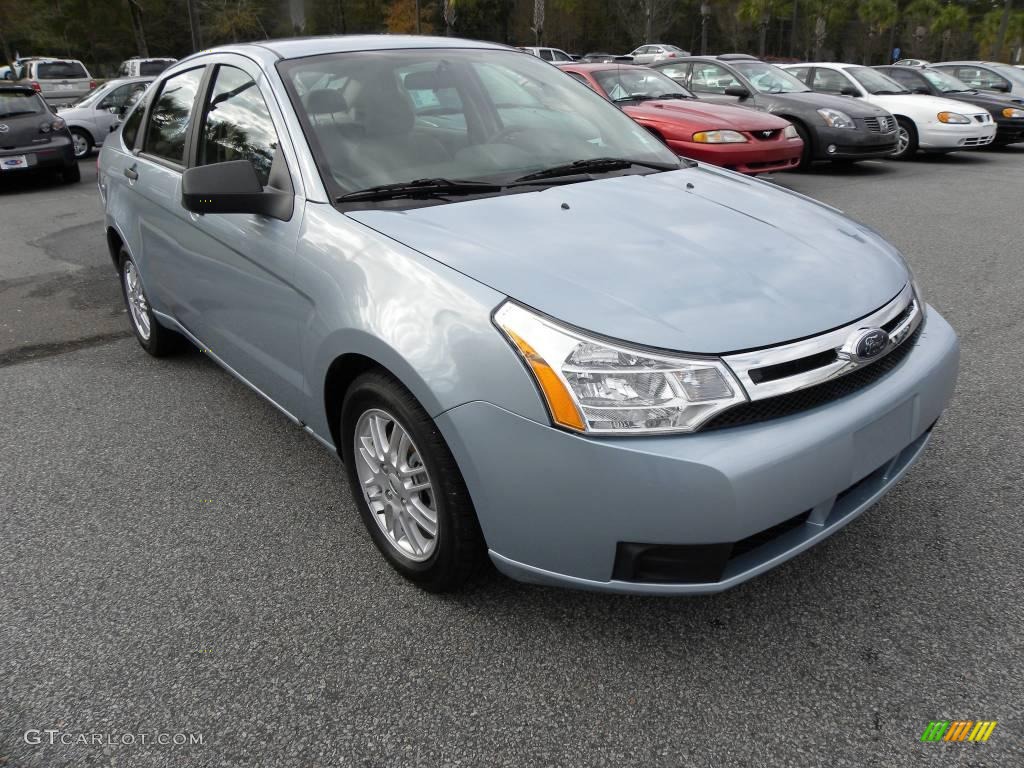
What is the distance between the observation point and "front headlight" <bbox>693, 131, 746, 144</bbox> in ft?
28.0

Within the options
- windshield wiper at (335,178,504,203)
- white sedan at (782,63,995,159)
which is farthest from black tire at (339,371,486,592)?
white sedan at (782,63,995,159)

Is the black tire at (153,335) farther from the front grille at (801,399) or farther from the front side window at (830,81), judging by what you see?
the front side window at (830,81)

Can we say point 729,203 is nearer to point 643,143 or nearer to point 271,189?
point 643,143

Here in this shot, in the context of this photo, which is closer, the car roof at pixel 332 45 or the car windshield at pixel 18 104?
the car roof at pixel 332 45

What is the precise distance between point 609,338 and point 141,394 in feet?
10.0

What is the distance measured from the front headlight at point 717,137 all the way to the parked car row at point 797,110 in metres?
0.01

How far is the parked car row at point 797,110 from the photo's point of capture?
8727 millimetres

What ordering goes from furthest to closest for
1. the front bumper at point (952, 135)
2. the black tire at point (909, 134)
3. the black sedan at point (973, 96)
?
1. the black sedan at point (973, 96)
2. the black tire at point (909, 134)
3. the front bumper at point (952, 135)

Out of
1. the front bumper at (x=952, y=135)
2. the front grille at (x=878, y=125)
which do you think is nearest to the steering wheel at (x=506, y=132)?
the front grille at (x=878, y=125)

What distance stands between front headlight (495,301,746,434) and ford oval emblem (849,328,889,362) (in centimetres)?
42

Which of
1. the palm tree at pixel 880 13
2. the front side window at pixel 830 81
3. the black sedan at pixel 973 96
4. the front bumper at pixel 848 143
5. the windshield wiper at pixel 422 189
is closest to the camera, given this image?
the windshield wiper at pixel 422 189

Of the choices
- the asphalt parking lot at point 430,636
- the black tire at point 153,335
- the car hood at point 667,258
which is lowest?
the asphalt parking lot at point 430,636

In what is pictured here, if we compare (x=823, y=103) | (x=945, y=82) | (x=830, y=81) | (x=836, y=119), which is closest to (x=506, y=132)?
(x=836, y=119)
